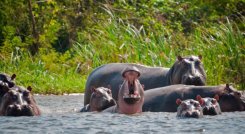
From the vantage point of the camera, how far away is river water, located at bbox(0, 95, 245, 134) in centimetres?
A: 922

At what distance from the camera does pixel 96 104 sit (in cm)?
1226

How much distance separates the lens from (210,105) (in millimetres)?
11094

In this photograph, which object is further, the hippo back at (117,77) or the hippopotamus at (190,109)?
the hippo back at (117,77)

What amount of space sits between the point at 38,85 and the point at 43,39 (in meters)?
4.41

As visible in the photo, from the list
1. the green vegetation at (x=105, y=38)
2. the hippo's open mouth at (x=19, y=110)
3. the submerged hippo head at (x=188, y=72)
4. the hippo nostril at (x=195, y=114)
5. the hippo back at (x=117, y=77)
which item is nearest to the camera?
the hippo nostril at (x=195, y=114)

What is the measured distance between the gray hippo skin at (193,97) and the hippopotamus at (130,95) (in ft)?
2.49

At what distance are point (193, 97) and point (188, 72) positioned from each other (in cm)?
115

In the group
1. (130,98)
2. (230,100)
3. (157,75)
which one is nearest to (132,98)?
(130,98)

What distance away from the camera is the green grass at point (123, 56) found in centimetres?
1541

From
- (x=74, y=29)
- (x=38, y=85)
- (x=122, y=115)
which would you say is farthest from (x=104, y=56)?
(x=122, y=115)

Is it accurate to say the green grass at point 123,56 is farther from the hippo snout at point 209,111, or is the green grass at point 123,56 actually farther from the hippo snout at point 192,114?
the hippo snout at point 192,114

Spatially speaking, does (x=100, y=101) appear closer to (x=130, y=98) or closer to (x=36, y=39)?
(x=130, y=98)

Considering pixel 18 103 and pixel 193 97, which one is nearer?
pixel 18 103

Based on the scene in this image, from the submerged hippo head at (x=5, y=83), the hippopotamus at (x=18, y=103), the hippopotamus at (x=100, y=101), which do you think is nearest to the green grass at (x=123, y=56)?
the hippopotamus at (x=100, y=101)
